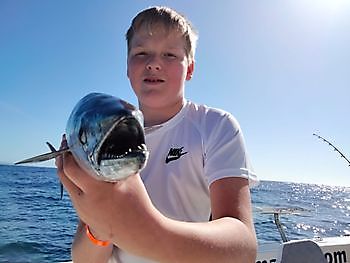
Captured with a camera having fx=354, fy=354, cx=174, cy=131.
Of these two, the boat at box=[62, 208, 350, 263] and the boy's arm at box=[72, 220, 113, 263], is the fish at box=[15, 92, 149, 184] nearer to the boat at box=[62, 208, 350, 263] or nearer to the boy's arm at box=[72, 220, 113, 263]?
the boy's arm at box=[72, 220, 113, 263]

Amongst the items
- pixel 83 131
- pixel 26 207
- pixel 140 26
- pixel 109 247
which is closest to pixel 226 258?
pixel 83 131

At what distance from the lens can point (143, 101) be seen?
6.05 feet

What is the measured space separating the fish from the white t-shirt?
1.90ft

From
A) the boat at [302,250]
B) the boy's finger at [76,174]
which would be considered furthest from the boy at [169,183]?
the boat at [302,250]

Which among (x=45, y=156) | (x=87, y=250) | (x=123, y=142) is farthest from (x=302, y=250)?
(x=123, y=142)

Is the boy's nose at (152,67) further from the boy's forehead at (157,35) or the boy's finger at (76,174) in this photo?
the boy's finger at (76,174)

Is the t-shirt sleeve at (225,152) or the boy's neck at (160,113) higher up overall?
the boy's neck at (160,113)

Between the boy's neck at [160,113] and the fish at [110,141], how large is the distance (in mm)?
775

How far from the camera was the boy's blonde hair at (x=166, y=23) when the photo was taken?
1899mm

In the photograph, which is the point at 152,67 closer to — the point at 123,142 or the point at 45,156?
the point at 45,156

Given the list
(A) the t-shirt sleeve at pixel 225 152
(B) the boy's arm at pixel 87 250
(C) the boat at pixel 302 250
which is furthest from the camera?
(C) the boat at pixel 302 250

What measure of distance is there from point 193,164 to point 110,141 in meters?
0.75

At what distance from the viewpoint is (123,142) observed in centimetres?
91

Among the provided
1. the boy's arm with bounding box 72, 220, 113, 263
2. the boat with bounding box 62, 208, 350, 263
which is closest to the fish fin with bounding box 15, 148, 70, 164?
the boy's arm with bounding box 72, 220, 113, 263
